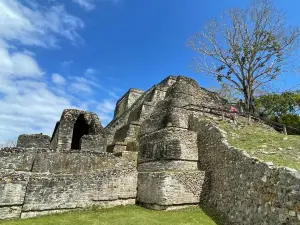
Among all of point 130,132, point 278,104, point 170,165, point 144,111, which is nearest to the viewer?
point 170,165

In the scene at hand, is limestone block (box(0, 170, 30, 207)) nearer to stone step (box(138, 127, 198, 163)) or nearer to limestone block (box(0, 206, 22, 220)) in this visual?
limestone block (box(0, 206, 22, 220))

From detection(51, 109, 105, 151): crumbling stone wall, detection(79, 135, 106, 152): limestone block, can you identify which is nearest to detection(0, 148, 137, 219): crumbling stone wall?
detection(79, 135, 106, 152): limestone block

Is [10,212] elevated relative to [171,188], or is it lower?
lower

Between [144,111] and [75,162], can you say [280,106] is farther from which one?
[75,162]

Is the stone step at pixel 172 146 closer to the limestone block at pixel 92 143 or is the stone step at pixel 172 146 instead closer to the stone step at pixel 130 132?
the limestone block at pixel 92 143

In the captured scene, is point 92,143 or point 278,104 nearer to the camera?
point 92,143

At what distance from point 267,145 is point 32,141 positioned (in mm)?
9690

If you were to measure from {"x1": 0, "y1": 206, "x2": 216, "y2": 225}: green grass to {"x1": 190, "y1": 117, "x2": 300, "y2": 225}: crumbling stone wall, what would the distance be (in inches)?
34.0

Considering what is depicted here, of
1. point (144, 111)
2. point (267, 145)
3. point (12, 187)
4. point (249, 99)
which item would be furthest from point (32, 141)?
point (249, 99)

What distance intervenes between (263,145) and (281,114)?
1642 centimetres

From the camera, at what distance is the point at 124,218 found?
→ 8.75 m

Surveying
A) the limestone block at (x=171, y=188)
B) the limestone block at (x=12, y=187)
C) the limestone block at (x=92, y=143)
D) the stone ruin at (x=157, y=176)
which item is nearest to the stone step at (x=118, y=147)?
the stone ruin at (x=157, y=176)

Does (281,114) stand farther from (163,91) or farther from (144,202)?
(144,202)

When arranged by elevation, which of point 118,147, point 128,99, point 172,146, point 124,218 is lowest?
point 124,218
